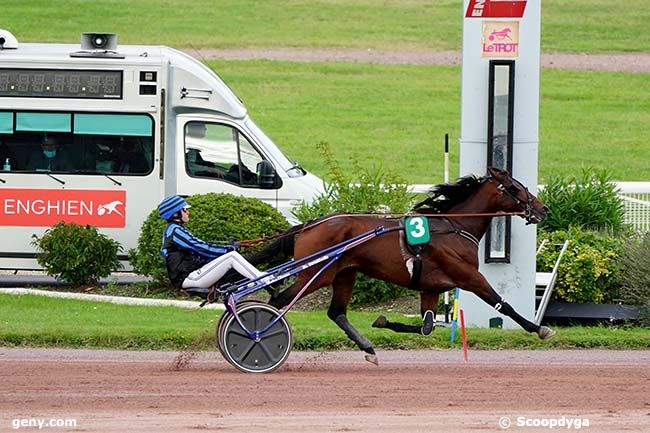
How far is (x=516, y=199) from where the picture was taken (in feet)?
39.7

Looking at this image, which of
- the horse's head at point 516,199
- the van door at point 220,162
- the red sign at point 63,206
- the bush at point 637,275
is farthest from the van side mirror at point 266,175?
the horse's head at point 516,199

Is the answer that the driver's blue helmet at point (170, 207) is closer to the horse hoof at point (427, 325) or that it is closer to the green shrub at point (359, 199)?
the horse hoof at point (427, 325)

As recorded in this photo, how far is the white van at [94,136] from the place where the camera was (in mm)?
17031

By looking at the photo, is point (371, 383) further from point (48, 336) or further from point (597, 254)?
point (597, 254)

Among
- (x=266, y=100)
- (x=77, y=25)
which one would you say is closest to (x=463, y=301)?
(x=266, y=100)

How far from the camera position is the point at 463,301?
46.9ft

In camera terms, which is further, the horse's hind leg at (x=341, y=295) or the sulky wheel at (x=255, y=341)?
the horse's hind leg at (x=341, y=295)

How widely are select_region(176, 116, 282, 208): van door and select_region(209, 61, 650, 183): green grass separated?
8.46m

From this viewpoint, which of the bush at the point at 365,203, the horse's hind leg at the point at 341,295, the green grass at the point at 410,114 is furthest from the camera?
the green grass at the point at 410,114

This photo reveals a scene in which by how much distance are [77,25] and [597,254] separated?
26.1 metres

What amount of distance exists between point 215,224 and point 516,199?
4.78 metres

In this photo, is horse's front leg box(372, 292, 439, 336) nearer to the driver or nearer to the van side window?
the driver

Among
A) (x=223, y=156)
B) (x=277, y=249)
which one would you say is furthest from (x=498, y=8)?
(x=223, y=156)

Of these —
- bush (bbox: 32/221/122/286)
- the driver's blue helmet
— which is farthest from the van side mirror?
the driver's blue helmet
